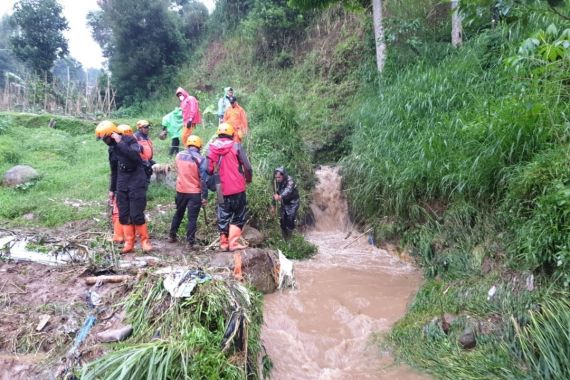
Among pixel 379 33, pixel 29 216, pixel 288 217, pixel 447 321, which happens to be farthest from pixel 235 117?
pixel 447 321

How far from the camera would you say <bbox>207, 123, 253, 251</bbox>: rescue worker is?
5.85 metres

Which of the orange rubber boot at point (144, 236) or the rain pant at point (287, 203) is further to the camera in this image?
the rain pant at point (287, 203)

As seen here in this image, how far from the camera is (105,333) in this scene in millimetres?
3541

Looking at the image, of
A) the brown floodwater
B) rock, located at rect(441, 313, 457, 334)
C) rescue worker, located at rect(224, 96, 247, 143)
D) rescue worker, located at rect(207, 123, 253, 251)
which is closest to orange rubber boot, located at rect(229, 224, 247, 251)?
rescue worker, located at rect(207, 123, 253, 251)

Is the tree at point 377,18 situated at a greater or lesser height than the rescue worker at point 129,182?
greater

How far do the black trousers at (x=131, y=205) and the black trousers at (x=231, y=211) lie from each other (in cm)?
108

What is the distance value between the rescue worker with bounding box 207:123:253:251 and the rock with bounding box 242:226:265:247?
66 centimetres

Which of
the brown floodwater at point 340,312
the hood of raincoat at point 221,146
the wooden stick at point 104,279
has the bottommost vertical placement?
the brown floodwater at point 340,312

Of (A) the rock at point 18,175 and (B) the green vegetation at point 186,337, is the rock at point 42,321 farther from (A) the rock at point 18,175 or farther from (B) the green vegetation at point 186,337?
(A) the rock at point 18,175

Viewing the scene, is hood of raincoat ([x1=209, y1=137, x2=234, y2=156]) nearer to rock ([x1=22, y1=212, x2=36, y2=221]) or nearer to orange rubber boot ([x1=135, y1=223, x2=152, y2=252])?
orange rubber boot ([x1=135, y1=223, x2=152, y2=252])

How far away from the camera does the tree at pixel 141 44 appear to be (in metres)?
20.3

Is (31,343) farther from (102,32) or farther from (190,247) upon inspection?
(102,32)

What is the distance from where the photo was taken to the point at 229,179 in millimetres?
5984

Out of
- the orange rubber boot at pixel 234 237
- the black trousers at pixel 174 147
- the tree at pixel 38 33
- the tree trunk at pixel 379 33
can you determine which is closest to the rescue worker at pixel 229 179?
the orange rubber boot at pixel 234 237
